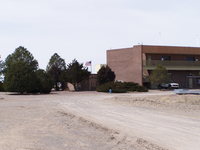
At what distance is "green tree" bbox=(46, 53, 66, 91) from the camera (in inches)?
3135

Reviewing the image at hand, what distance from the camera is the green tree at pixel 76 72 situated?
7638 cm

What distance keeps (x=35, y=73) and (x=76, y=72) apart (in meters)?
12.7

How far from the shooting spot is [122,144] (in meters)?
14.1

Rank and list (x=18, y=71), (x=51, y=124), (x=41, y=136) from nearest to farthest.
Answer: (x=41, y=136) → (x=51, y=124) → (x=18, y=71)

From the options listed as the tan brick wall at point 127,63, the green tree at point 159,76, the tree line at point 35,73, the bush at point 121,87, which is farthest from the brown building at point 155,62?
the bush at point 121,87

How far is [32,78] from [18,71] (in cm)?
232

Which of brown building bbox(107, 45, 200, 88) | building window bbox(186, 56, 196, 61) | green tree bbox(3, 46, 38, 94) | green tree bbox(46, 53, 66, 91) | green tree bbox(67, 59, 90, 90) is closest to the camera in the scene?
green tree bbox(3, 46, 38, 94)

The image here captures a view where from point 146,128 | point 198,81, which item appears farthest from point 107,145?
point 198,81

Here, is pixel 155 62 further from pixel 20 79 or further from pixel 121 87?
pixel 20 79

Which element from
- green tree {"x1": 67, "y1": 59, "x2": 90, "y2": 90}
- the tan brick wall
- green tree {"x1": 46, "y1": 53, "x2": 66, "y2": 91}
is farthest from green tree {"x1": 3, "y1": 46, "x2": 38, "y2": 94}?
the tan brick wall

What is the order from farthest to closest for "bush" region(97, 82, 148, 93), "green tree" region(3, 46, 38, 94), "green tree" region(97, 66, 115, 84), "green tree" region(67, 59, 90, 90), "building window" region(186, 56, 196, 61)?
"building window" region(186, 56, 196, 61) → "green tree" region(97, 66, 115, 84) → "green tree" region(67, 59, 90, 90) → "bush" region(97, 82, 148, 93) → "green tree" region(3, 46, 38, 94)

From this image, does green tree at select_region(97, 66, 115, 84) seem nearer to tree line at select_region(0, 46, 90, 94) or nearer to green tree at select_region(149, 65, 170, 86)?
tree line at select_region(0, 46, 90, 94)

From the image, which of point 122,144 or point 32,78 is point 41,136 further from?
point 32,78

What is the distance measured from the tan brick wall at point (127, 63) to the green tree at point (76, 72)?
11.7m
